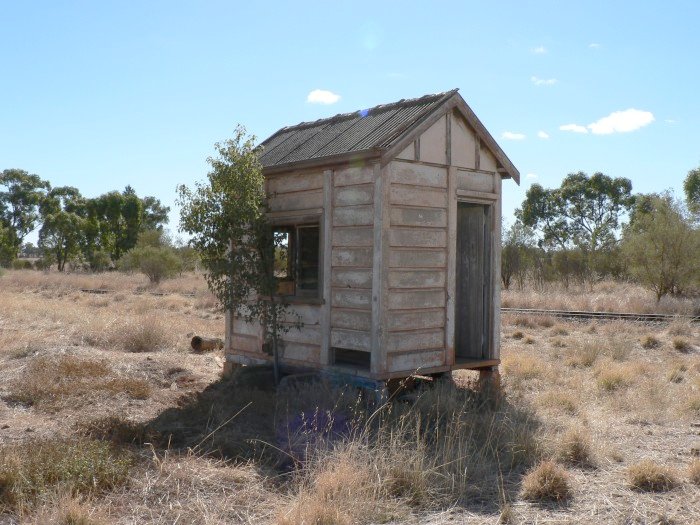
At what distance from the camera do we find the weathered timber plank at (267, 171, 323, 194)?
9.04m

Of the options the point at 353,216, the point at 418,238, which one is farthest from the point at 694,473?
the point at 353,216

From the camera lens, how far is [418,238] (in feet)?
28.1

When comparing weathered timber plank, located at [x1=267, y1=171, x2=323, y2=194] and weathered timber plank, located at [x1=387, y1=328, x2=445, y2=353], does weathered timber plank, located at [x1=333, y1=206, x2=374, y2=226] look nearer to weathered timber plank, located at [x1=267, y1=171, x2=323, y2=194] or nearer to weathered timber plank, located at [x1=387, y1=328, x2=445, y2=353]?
weathered timber plank, located at [x1=267, y1=171, x2=323, y2=194]

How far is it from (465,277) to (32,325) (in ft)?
32.8

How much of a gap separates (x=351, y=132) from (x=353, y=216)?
57.1 inches

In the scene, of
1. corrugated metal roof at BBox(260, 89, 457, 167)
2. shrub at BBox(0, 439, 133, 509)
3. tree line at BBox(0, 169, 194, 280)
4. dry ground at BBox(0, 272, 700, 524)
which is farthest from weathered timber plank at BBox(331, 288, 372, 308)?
tree line at BBox(0, 169, 194, 280)

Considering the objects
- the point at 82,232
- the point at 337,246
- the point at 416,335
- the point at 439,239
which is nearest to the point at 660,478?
the point at 416,335

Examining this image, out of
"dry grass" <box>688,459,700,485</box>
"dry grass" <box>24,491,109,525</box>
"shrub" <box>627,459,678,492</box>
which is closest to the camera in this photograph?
"dry grass" <box>24,491,109,525</box>

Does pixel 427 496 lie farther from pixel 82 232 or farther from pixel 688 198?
pixel 82 232

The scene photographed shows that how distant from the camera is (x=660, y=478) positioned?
588 centimetres

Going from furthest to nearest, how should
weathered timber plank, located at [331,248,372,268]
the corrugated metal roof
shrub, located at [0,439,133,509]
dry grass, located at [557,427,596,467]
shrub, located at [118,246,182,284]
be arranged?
shrub, located at [118,246,182,284] → the corrugated metal roof → weathered timber plank, located at [331,248,372,268] → dry grass, located at [557,427,596,467] → shrub, located at [0,439,133,509]

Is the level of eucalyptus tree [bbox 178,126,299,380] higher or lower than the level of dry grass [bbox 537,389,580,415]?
higher

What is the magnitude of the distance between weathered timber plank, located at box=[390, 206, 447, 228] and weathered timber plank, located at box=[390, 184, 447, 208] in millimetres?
70

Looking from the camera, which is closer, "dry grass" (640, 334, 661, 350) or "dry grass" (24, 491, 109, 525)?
"dry grass" (24, 491, 109, 525)
